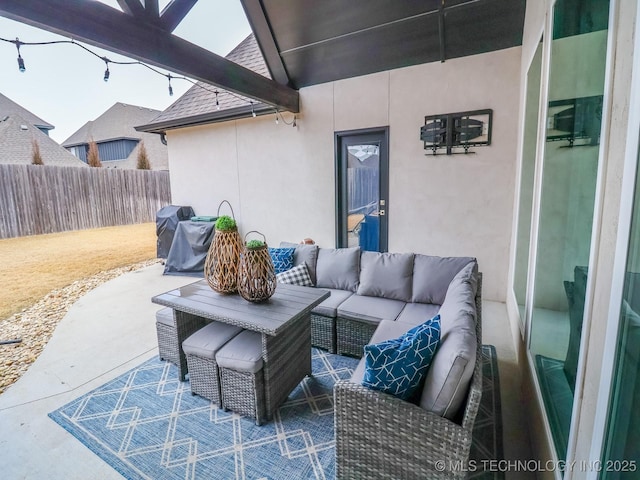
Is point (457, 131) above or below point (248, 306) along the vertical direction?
above

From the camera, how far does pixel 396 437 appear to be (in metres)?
1.37

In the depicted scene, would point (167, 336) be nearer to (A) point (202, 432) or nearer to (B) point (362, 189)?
(A) point (202, 432)

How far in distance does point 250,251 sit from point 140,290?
346 cm

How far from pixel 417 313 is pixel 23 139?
14.9 meters

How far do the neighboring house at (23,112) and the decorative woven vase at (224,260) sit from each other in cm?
1584

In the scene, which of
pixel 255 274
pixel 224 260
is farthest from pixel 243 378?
pixel 224 260

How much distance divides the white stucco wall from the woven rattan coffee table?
8.48 ft

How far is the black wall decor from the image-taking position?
3.85m

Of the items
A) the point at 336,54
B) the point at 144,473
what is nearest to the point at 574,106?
the point at 144,473

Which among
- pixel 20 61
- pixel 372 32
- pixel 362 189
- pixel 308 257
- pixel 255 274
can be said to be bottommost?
pixel 308 257

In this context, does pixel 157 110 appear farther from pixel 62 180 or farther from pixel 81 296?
pixel 81 296

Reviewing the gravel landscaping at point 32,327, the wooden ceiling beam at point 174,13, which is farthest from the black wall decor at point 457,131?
the gravel landscaping at point 32,327

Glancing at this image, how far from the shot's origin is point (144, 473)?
5.45ft

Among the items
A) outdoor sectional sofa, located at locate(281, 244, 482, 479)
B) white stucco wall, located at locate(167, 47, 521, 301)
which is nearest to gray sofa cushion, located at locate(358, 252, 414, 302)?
outdoor sectional sofa, located at locate(281, 244, 482, 479)
